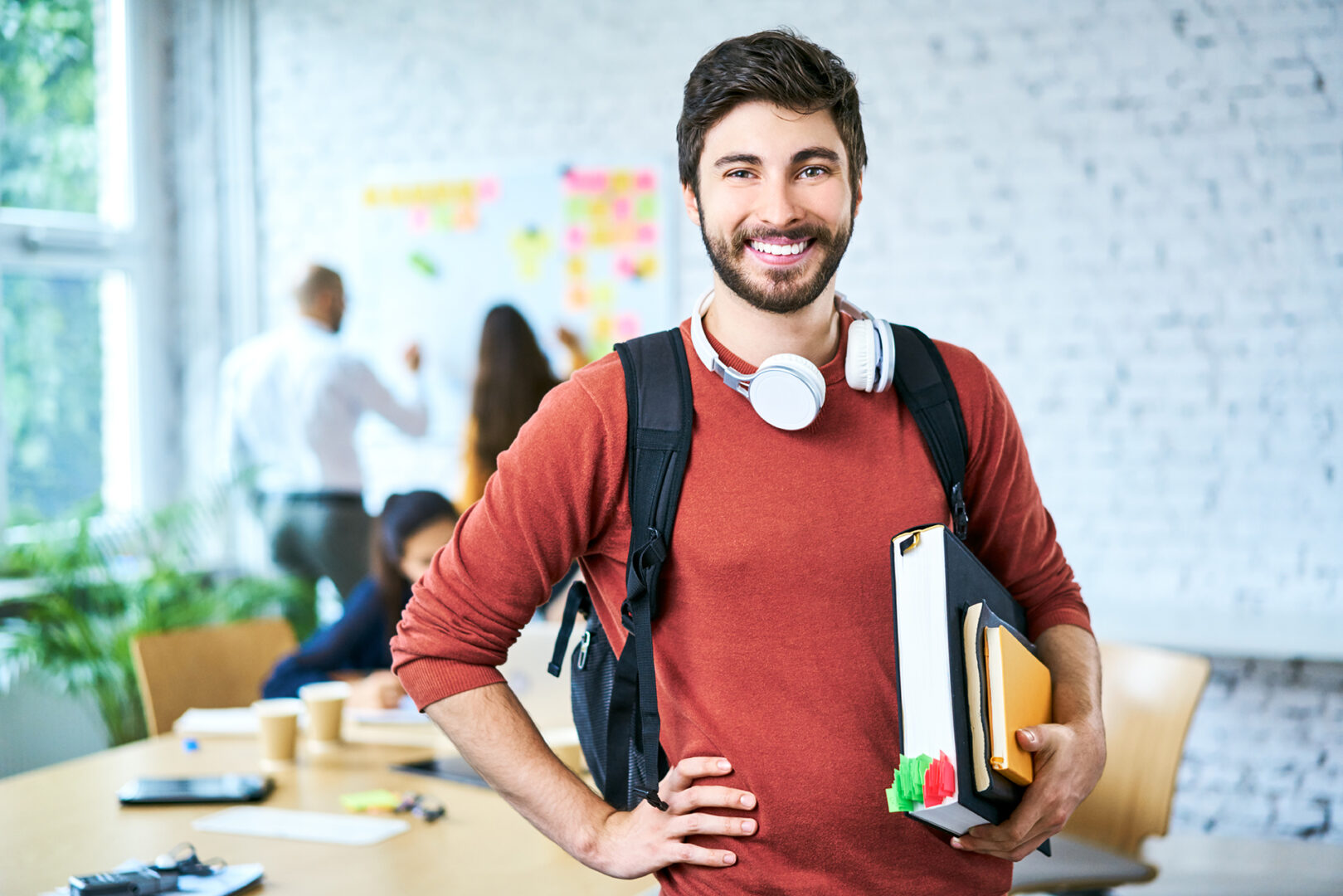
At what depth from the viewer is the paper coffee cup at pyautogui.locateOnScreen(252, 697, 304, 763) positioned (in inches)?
86.4

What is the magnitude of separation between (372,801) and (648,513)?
983mm

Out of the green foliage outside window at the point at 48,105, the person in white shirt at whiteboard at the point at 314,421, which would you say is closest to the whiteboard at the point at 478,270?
the person in white shirt at whiteboard at the point at 314,421

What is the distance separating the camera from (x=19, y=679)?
3.83m

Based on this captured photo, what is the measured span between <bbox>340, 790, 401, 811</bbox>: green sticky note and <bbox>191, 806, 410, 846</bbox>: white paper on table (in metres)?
0.03

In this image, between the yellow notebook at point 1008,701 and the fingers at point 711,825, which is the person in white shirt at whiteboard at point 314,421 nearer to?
the fingers at point 711,825

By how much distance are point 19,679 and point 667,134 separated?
2877mm

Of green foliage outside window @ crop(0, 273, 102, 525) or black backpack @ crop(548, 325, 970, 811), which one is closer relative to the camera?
black backpack @ crop(548, 325, 970, 811)

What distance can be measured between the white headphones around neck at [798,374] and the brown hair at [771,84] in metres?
0.19

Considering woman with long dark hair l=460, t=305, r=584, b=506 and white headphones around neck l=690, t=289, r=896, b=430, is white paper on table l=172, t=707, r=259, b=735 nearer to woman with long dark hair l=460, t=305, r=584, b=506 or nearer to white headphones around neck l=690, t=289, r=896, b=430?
woman with long dark hair l=460, t=305, r=584, b=506

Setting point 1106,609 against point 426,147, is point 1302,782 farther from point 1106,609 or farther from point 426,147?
point 426,147

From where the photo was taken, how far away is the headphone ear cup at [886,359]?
1.32 m

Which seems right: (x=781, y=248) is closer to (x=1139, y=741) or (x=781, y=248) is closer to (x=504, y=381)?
(x=1139, y=741)

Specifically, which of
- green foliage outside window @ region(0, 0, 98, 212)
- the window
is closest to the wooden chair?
the window

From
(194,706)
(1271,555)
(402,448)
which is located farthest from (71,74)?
(1271,555)
